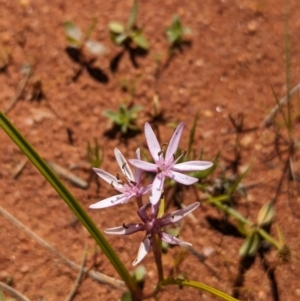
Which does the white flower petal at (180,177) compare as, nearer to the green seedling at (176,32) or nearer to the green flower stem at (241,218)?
the green flower stem at (241,218)

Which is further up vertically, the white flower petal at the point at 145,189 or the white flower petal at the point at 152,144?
the white flower petal at the point at 152,144

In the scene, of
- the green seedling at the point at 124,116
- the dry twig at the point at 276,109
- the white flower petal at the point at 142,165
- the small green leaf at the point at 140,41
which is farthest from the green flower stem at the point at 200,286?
the small green leaf at the point at 140,41

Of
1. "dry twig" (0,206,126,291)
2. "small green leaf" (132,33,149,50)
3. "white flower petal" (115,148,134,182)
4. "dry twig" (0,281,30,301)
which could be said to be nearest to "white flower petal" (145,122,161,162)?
"white flower petal" (115,148,134,182)

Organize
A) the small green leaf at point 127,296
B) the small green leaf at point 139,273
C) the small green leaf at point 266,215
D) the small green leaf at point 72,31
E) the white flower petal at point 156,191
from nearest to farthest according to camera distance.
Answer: the white flower petal at point 156,191 < the small green leaf at point 127,296 < the small green leaf at point 139,273 < the small green leaf at point 266,215 < the small green leaf at point 72,31

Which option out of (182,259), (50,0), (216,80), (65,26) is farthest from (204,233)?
(50,0)

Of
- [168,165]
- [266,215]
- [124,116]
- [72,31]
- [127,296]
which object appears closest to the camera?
[168,165]

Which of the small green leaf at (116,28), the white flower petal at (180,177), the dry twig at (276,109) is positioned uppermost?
the small green leaf at (116,28)

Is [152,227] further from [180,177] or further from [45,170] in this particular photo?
[45,170]

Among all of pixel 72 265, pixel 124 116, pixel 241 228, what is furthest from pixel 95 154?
pixel 241 228
